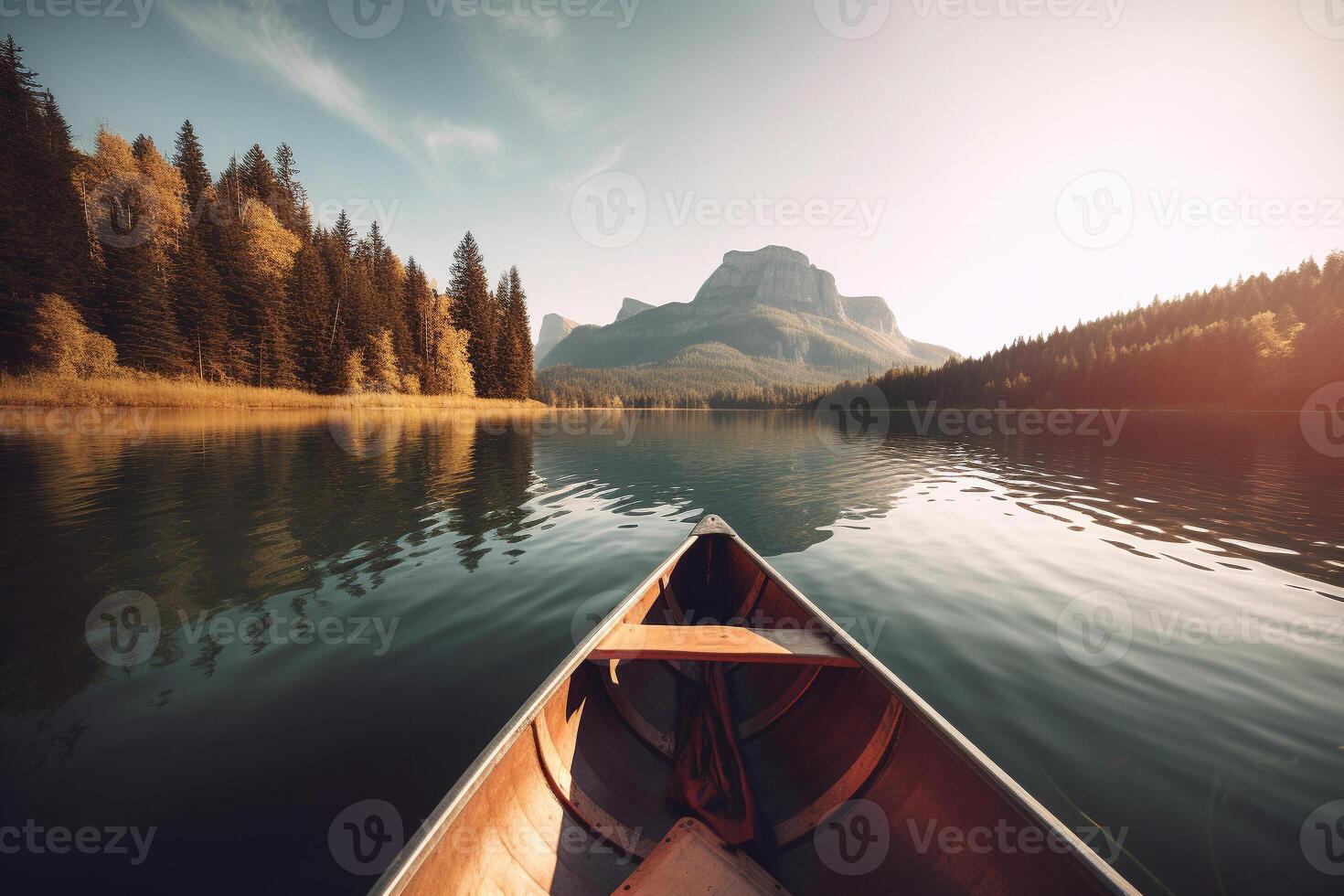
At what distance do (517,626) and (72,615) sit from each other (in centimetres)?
576

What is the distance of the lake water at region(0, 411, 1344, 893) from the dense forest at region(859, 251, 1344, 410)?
284 ft

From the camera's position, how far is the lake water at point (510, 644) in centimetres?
331

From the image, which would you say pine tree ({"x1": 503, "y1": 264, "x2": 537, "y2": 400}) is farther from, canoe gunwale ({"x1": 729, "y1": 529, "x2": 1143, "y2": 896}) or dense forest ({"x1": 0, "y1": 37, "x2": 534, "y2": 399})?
canoe gunwale ({"x1": 729, "y1": 529, "x2": 1143, "y2": 896})

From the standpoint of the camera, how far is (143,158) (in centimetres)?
3700

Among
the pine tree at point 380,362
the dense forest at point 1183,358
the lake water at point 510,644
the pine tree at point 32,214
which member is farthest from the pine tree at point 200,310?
the dense forest at point 1183,358

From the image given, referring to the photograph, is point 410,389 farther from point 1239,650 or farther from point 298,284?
point 1239,650

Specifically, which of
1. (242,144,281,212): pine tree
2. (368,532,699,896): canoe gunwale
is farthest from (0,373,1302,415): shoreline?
(368,532,699,896): canoe gunwale

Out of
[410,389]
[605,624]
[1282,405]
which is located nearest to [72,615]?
[605,624]

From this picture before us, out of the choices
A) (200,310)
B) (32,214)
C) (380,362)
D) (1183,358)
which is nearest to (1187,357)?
(1183,358)

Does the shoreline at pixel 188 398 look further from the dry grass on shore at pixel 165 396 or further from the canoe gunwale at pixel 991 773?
the canoe gunwale at pixel 991 773

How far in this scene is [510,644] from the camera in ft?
19.0

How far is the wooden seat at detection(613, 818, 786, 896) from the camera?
2.65m

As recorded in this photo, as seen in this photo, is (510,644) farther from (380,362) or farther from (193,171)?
(193,171)

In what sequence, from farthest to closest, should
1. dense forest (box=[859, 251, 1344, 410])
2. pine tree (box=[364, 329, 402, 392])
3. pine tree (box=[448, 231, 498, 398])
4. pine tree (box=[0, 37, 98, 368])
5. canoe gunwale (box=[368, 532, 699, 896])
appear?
dense forest (box=[859, 251, 1344, 410])
pine tree (box=[448, 231, 498, 398])
pine tree (box=[364, 329, 402, 392])
pine tree (box=[0, 37, 98, 368])
canoe gunwale (box=[368, 532, 699, 896])
